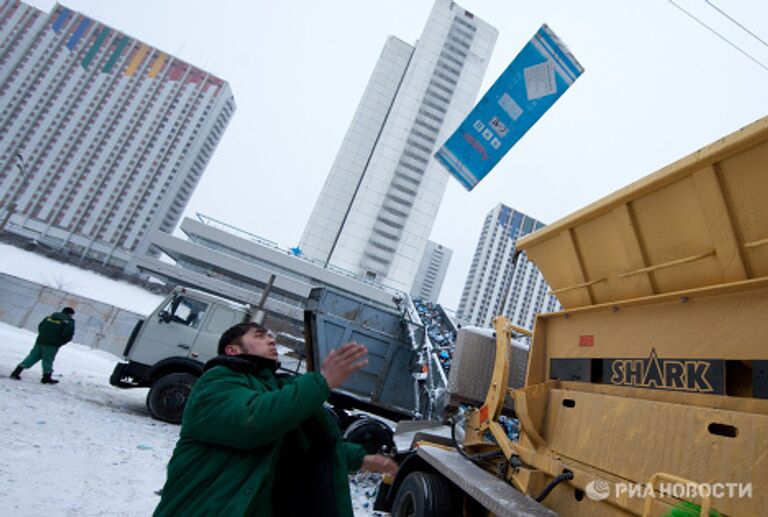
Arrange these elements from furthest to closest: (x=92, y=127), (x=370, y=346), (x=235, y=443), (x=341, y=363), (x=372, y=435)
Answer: (x=92, y=127) → (x=370, y=346) → (x=372, y=435) → (x=341, y=363) → (x=235, y=443)

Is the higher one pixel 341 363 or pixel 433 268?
pixel 433 268

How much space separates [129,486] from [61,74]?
98.1 metres

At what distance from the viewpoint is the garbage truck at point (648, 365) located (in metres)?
1.77

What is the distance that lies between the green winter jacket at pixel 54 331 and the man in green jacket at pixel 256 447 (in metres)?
8.59

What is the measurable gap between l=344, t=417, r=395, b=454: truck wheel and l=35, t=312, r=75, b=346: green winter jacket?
6.27 m

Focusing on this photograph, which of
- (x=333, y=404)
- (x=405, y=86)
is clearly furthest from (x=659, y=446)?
(x=405, y=86)

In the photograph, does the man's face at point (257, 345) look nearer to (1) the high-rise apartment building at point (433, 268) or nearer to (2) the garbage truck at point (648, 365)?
(2) the garbage truck at point (648, 365)

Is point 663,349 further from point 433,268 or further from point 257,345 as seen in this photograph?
point 433,268

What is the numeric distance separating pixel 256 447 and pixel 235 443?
8 cm

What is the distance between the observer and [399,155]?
6028cm

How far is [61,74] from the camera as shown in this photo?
72.9m

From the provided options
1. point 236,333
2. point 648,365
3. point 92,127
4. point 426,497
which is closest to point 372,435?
point 426,497

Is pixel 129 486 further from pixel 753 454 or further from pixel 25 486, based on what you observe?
pixel 753 454

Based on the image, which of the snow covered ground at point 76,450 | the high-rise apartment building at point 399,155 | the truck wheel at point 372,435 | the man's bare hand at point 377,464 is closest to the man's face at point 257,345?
the man's bare hand at point 377,464
